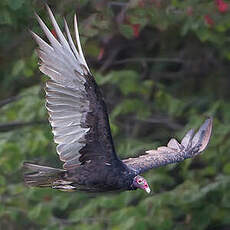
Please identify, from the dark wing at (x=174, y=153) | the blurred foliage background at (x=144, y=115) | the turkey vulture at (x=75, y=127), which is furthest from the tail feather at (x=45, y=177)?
the blurred foliage background at (x=144, y=115)

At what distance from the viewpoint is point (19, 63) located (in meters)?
7.84

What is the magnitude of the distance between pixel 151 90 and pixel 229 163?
1117 millimetres

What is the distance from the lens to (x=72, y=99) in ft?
17.4

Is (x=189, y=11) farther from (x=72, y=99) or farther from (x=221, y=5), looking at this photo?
(x=72, y=99)

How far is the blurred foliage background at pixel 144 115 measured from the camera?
7828mm

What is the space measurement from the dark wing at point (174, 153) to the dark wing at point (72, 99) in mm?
604

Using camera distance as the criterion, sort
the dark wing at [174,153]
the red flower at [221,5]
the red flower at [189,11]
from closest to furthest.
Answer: the dark wing at [174,153]
the red flower at [221,5]
the red flower at [189,11]

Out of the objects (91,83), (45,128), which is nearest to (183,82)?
(45,128)

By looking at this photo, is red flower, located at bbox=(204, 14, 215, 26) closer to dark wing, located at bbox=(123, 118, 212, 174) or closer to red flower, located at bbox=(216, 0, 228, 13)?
red flower, located at bbox=(216, 0, 228, 13)

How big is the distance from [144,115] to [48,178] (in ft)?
11.2

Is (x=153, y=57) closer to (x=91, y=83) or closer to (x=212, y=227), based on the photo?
(x=212, y=227)

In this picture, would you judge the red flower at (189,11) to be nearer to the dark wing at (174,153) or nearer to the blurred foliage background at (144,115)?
the blurred foliage background at (144,115)

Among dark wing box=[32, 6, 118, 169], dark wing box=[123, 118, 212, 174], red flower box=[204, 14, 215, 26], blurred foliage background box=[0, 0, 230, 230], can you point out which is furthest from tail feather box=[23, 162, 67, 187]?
red flower box=[204, 14, 215, 26]

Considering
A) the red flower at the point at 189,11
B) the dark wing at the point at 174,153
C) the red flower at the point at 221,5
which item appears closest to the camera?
the dark wing at the point at 174,153
